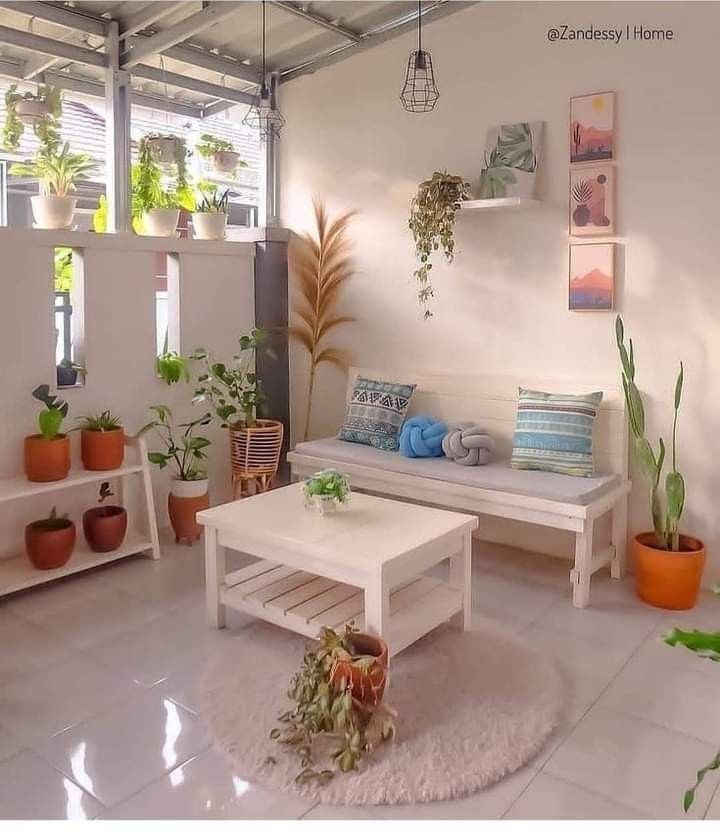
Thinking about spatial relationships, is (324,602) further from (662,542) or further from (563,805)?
(662,542)

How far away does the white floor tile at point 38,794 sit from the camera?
199 cm

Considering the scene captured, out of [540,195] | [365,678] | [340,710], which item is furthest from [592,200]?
[340,710]

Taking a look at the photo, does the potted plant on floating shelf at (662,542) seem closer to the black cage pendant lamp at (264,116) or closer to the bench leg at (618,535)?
the bench leg at (618,535)

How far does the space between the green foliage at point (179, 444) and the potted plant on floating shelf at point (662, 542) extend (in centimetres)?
216

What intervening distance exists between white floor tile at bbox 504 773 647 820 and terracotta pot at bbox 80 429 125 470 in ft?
8.12

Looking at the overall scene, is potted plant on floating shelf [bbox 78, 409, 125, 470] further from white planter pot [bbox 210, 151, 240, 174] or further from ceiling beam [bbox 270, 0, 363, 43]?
ceiling beam [bbox 270, 0, 363, 43]

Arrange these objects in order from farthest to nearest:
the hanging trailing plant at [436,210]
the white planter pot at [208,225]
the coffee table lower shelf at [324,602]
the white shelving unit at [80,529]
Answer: the white planter pot at [208,225], the hanging trailing plant at [436,210], the white shelving unit at [80,529], the coffee table lower shelf at [324,602]

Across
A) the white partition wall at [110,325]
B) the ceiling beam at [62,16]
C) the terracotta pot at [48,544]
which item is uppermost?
the ceiling beam at [62,16]

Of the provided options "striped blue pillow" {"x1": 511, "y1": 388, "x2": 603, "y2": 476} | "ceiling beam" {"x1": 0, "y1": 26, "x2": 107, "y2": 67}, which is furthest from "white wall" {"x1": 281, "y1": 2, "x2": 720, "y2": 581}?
"ceiling beam" {"x1": 0, "y1": 26, "x2": 107, "y2": 67}

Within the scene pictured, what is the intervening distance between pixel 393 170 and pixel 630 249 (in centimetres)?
147

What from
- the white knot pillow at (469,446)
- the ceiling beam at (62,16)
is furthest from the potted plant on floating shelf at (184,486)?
the ceiling beam at (62,16)

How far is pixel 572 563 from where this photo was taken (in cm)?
390

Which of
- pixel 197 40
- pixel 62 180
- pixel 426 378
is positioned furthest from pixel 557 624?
pixel 197 40

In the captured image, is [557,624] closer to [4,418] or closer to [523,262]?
[523,262]
